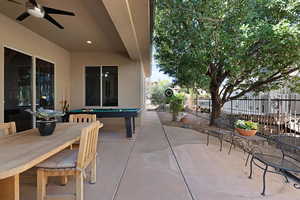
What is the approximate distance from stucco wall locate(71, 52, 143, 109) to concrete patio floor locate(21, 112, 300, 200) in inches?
115

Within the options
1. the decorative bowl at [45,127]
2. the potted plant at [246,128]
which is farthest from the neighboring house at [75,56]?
the potted plant at [246,128]

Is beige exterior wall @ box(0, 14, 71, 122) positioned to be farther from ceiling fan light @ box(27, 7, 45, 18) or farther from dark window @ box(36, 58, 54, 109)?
ceiling fan light @ box(27, 7, 45, 18)

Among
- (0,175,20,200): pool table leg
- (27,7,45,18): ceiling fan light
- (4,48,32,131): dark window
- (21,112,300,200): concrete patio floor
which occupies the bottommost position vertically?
(21,112,300,200): concrete patio floor

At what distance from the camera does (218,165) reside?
2.85 meters

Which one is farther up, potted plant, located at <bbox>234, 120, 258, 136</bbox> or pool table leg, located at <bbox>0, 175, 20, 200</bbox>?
potted plant, located at <bbox>234, 120, 258, 136</bbox>

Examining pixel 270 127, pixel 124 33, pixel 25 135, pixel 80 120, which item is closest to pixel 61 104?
pixel 80 120

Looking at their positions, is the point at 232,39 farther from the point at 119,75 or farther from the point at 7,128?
the point at 7,128

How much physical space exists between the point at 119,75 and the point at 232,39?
404 centimetres

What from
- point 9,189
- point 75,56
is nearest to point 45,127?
point 9,189

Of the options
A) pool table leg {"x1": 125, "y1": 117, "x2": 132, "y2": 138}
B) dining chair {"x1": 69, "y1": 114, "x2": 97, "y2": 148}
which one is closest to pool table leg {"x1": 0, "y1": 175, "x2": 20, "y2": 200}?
dining chair {"x1": 69, "y1": 114, "x2": 97, "y2": 148}

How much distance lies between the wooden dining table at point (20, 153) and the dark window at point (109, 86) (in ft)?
14.2

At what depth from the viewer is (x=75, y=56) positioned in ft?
21.1

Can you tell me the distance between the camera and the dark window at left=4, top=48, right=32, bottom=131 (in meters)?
3.73

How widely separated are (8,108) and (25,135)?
242 centimetres
